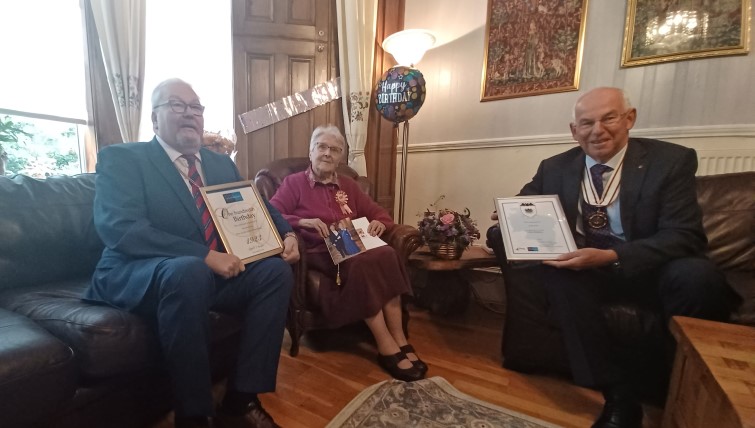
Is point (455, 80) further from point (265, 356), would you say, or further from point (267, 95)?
point (265, 356)

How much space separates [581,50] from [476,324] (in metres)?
1.82

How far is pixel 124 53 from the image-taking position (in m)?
2.08

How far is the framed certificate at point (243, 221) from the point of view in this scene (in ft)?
4.13

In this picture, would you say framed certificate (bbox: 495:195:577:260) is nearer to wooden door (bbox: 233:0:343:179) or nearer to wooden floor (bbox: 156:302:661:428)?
wooden floor (bbox: 156:302:661:428)

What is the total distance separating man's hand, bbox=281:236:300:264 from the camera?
141 centimetres

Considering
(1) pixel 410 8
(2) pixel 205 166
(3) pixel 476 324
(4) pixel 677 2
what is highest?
(1) pixel 410 8

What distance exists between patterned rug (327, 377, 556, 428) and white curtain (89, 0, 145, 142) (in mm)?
2018

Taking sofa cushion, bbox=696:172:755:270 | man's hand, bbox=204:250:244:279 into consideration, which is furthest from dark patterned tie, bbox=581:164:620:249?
man's hand, bbox=204:250:244:279

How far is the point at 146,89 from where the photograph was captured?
7.44 ft

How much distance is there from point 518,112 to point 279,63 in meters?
1.79

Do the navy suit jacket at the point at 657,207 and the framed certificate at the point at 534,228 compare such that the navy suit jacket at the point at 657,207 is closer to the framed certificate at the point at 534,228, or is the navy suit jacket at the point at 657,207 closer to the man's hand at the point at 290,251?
the framed certificate at the point at 534,228

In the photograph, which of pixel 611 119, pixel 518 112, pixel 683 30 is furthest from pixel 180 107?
pixel 683 30

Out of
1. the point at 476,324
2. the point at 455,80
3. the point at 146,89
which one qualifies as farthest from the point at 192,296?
the point at 455,80

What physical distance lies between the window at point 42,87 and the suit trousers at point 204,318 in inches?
61.0
